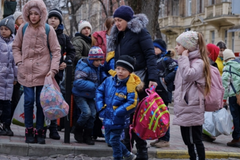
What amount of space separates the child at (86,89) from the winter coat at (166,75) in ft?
3.44

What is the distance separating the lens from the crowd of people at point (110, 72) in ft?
19.3

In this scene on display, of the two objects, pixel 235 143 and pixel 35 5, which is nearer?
pixel 35 5

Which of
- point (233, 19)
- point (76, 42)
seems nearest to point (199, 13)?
point (233, 19)

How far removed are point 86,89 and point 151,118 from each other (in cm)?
163

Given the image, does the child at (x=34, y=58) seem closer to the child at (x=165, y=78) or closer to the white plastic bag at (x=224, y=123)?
the child at (x=165, y=78)

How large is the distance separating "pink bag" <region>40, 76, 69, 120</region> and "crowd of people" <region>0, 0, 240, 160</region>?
18 cm

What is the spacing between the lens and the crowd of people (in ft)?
19.3

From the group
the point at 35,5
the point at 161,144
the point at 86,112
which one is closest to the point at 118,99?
the point at 86,112

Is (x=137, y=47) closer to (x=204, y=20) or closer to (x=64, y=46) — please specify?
(x=64, y=46)

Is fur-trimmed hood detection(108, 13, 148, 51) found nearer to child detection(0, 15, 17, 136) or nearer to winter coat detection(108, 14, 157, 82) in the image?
winter coat detection(108, 14, 157, 82)

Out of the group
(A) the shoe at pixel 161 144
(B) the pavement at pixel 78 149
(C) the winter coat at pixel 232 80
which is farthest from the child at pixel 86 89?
(C) the winter coat at pixel 232 80

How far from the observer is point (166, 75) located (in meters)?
7.60

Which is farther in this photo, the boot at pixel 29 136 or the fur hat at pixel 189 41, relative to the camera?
the boot at pixel 29 136

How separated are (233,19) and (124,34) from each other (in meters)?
31.2
